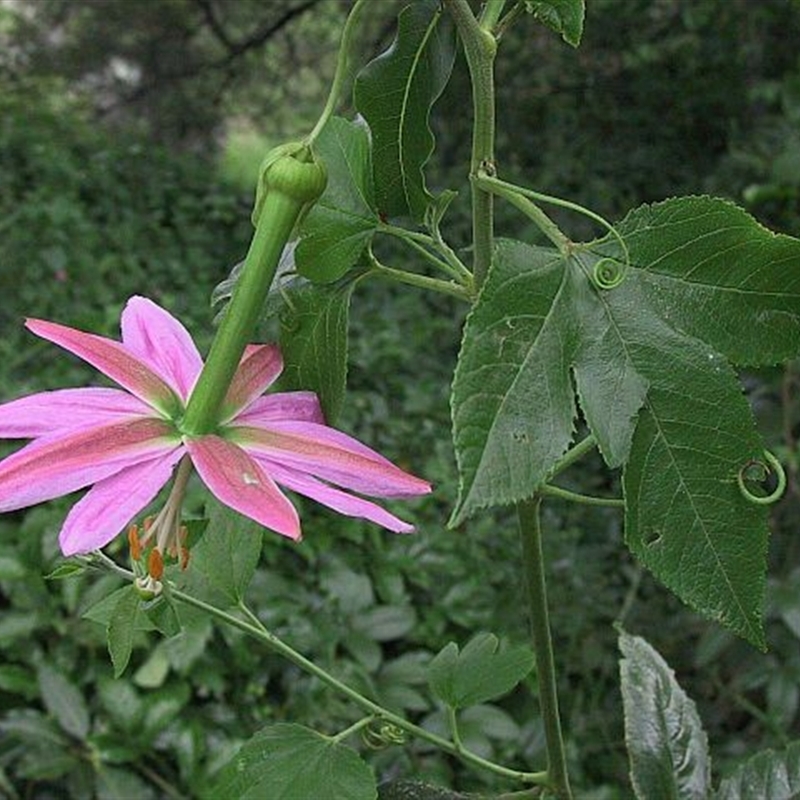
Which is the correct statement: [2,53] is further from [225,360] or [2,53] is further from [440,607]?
[225,360]

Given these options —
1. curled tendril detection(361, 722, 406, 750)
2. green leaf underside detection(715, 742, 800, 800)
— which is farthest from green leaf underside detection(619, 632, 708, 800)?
curled tendril detection(361, 722, 406, 750)

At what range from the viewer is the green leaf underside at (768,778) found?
0.54 meters

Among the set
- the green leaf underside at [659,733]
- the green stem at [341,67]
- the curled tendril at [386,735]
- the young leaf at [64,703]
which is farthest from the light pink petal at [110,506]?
the young leaf at [64,703]

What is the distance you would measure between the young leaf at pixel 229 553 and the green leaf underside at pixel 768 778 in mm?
251

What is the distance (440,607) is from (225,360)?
1230mm

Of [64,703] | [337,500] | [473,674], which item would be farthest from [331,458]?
[64,703]

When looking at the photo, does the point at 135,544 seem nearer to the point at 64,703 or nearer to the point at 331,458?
the point at 331,458

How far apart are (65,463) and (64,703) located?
3.15ft

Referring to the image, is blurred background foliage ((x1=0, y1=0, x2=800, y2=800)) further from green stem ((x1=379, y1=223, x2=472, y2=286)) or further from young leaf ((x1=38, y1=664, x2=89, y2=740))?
green stem ((x1=379, y1=223, x2=472, y2=286))

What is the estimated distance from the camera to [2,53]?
3.91 metres

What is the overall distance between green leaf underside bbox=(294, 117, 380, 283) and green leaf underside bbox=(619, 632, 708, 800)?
0.29 metres

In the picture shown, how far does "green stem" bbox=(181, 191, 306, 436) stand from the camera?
32 centimetres

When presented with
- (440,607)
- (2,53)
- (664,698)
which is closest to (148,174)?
(2,53)

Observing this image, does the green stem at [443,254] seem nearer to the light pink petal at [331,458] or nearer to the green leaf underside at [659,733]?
the light pink petal at [331,458]
